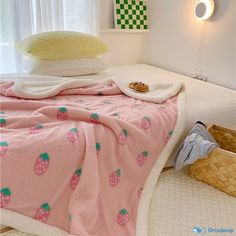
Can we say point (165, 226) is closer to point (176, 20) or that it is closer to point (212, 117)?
point (212, 117)

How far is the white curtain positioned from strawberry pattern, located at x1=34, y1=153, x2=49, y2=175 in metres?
1.42

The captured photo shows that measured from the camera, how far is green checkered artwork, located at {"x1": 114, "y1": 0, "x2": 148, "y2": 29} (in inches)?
96.3

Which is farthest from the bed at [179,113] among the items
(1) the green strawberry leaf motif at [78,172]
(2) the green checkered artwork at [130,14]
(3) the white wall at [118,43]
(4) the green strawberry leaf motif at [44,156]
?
(2) the green checkered artwork at [130,14]

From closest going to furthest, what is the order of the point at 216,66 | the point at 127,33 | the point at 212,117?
the point at 212,117 < the point at 216,66 < the point at 127,33

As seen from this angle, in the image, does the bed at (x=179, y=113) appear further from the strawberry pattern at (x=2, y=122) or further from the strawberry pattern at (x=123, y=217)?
the strawberry pattern at (x=2, y=122)

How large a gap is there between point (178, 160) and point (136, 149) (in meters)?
0.25

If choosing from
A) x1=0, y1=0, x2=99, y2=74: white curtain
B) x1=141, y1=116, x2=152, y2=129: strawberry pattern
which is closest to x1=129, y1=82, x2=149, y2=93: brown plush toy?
x1=141, y1=116, x2=152, y2=129: strawberry pattern

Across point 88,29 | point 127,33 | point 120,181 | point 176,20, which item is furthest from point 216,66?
point 120,181

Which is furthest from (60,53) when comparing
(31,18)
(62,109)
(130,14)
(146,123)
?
(130,14)

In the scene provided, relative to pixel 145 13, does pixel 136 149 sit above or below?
below

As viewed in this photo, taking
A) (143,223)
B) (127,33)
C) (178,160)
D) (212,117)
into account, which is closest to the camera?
(143,223)

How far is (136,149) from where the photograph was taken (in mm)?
1177

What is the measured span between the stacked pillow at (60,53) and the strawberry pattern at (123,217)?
1.07 m

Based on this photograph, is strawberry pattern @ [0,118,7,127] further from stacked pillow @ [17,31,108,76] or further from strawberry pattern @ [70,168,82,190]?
stacked pillow @ [17,31,108,76]
